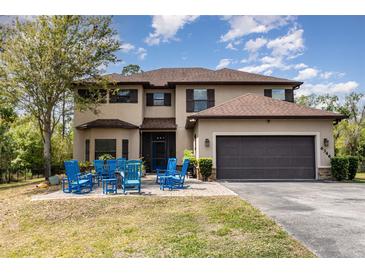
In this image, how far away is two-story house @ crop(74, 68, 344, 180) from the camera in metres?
14.3

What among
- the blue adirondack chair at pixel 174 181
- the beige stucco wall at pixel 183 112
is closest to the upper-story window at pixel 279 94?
the beige stucco wall at pixel 183 112

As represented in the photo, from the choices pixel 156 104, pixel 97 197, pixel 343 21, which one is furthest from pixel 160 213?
pixel 156 104

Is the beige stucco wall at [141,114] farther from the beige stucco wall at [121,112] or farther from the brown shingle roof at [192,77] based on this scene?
the brown shingle roof at [192,77]

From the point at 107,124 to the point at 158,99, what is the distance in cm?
428

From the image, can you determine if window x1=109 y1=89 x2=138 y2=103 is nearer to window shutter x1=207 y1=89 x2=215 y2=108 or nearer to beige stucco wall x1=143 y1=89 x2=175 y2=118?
beige stucco wall x1=143 y1=89 x2=175 y2=118

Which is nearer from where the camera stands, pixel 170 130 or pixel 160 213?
pixel 160 213

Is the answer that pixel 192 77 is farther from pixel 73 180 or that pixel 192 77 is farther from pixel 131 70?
pixel 131 70

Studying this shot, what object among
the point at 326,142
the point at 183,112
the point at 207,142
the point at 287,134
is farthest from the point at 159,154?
the point at 326,142

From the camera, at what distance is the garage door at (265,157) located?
46.5 feet

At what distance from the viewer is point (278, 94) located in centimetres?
1945

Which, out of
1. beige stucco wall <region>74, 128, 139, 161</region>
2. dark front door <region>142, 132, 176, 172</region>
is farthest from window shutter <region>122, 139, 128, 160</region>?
dark front door <region>142, 132, 176, 172</region>
